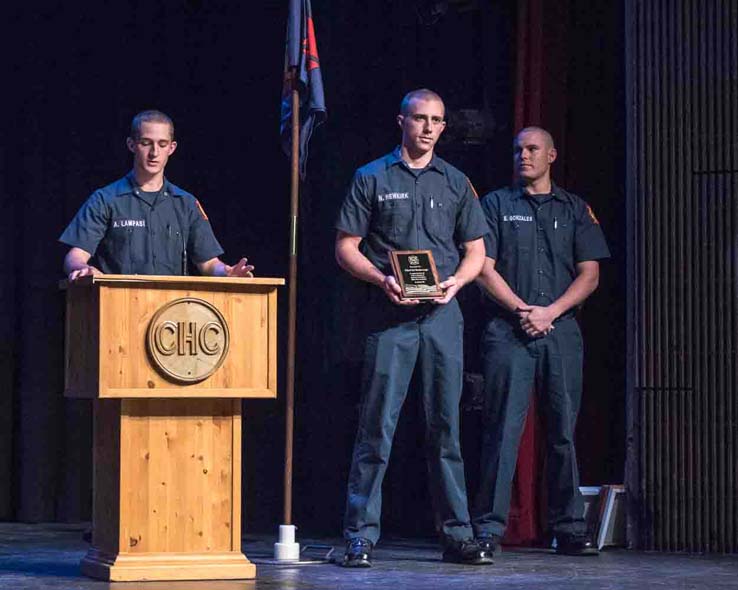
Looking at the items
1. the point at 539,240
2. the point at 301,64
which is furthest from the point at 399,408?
the point at 301,64

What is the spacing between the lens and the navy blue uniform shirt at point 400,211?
4.97 metres

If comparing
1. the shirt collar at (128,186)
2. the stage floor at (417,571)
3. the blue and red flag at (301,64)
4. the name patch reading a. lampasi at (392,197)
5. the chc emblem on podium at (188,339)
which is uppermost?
the blue and red flag at (301,64)

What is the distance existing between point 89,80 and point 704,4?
2839mm

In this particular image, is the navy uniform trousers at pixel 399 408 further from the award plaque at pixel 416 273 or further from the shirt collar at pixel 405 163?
the shirt collar at pixel 405 163

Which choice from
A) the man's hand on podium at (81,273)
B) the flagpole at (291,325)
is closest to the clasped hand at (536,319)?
the flagpole at (291,325)

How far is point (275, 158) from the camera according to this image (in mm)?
6508

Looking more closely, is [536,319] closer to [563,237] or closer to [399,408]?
[563,237]

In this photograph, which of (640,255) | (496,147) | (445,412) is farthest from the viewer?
(496,147)

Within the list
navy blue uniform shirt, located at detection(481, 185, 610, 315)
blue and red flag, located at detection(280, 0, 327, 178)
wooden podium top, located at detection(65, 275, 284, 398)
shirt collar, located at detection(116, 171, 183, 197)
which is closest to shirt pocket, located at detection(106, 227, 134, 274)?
shirt collar, located at detection(116, 171, 183, 197)

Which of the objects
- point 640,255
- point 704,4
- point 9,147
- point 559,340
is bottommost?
point 559,340

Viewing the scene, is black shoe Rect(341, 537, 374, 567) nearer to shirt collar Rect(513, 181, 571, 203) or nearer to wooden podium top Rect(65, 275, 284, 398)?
wooden podium top Rect(65, 275, 284, 398)

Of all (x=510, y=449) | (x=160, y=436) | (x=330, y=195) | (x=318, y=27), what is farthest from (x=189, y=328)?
(x=318, y=27)

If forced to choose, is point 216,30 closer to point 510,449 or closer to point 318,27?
point 318,27

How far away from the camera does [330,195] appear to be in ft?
20.8
